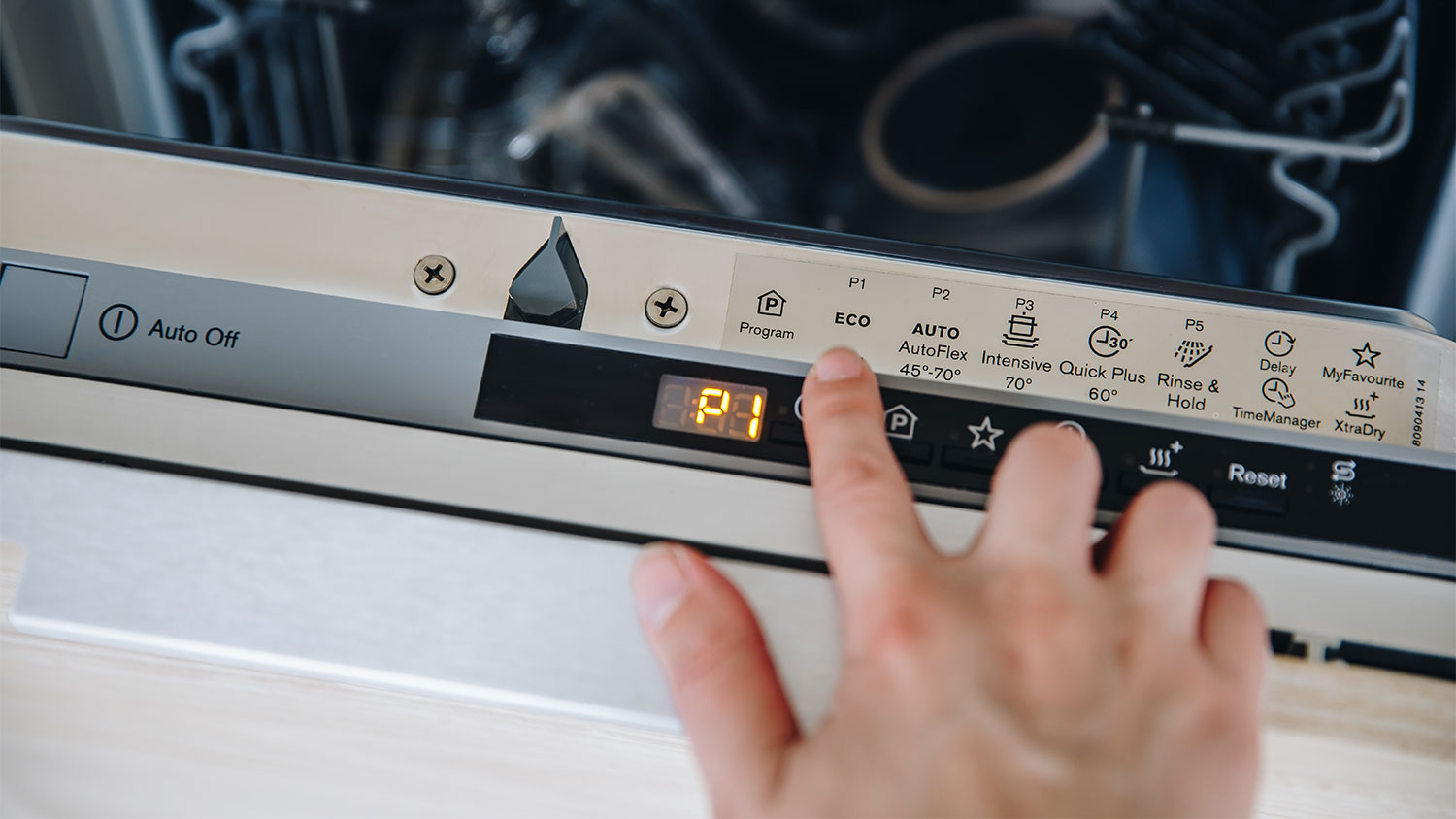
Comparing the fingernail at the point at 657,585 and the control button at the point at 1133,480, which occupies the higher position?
the control button at the point at 1133,480

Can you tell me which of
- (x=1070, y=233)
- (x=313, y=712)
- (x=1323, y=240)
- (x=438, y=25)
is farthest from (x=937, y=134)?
(x=313, y=712)

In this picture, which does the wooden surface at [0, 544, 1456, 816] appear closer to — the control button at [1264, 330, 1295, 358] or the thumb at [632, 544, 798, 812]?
the thumb at [632, 544, 798, 812]

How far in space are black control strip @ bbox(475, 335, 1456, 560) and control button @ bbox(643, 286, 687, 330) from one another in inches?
0.8

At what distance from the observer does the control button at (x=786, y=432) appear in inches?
17.6

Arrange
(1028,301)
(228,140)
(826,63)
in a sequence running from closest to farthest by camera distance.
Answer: (1028,301) < (228,140) < (826,63)

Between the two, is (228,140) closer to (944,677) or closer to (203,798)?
(203,798)

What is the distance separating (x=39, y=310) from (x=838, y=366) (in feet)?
1.40

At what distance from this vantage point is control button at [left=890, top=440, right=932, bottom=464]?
445 mm

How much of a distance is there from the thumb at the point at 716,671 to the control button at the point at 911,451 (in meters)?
0.11

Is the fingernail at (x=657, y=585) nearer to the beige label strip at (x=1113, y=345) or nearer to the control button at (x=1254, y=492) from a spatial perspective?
the beige label strip at (x=1113, y=345)

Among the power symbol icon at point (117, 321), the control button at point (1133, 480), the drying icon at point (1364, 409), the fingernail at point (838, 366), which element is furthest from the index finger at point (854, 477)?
the power symbol icon at point (117, 321)

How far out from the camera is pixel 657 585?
41 cm

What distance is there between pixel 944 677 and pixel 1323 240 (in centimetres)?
51

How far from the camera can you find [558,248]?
48 centimetres
